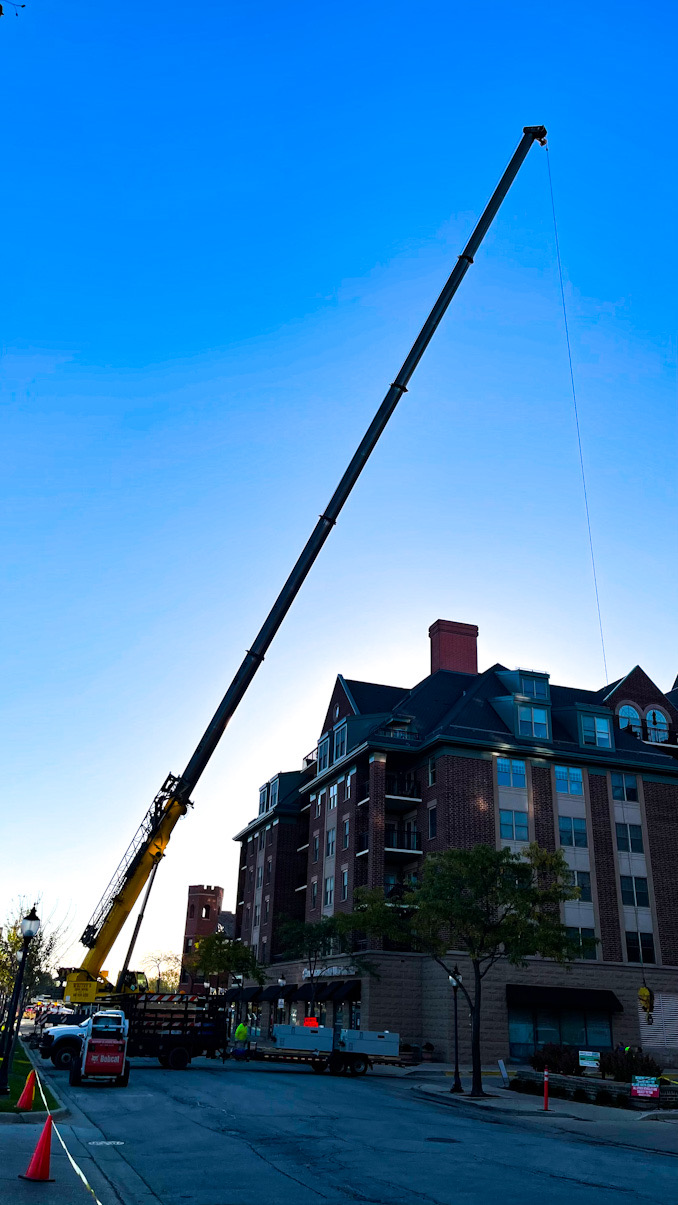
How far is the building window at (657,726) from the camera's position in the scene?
5644 centimetres

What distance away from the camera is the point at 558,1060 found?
3259 cm

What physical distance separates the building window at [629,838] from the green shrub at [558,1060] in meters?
17.6

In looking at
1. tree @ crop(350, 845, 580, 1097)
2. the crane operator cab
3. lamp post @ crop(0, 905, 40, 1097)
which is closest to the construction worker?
tree @ crop(350, 845, 580, 1097)

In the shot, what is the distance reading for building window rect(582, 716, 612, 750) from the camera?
52031 mm

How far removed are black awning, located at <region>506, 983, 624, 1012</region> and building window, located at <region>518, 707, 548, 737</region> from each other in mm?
12758

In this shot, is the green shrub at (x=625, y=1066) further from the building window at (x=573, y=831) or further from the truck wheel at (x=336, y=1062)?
the building window at (x=573, y=831)

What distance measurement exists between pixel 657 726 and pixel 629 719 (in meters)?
1.97

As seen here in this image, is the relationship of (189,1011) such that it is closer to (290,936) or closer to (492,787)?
(290,936)

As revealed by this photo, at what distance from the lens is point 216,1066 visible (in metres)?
35.9

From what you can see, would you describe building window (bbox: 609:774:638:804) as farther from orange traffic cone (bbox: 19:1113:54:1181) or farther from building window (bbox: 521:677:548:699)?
orange traffic cone (bbox: 19:1113:54:1181)

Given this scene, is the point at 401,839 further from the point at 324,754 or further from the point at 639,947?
the point at 639,947

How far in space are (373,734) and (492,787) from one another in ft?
22.7

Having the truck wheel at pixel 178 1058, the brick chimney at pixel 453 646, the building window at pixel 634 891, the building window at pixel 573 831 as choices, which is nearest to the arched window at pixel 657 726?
the building window at pixel 573 831

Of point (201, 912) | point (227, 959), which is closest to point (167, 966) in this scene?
point (201, 912)
